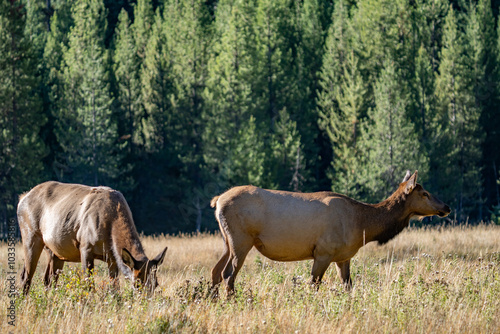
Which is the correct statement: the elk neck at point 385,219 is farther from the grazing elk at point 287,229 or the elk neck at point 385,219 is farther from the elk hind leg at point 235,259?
the elk hind leg at point 235,259

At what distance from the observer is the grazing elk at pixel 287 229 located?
8.47 metres

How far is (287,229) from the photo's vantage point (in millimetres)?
8547

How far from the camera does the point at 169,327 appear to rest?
5941mm

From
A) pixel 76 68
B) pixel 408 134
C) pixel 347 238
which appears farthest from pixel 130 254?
pixel 76 68

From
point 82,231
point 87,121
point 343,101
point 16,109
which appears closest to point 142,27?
point 87,121

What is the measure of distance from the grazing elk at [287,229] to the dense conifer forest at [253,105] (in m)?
22.1

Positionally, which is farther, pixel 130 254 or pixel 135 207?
pixel 135 207

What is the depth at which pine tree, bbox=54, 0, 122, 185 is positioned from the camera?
115 ft

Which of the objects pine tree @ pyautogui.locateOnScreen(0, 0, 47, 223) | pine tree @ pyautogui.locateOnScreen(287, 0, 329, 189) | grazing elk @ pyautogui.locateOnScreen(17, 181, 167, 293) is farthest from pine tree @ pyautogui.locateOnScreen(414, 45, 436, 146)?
grazing elk @ pyautogui.locateOnScreen(17, 181, 167, 293)

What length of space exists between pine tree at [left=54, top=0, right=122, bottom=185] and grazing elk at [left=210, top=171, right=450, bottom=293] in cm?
2699

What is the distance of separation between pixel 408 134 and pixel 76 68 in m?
17.6

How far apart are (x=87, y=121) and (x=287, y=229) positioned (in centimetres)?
2818

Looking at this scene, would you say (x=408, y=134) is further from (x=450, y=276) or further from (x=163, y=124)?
(x=450, y=276)

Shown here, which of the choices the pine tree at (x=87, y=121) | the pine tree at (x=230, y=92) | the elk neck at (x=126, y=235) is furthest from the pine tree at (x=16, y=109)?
the elk neck at (x=126, y=235)
